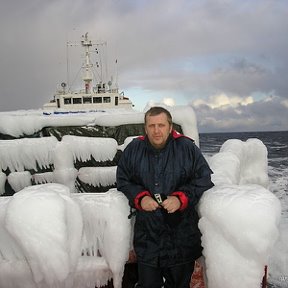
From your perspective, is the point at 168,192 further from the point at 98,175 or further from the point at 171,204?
the point at 98,175

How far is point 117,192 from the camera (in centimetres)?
304

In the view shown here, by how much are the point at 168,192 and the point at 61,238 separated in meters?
0.83

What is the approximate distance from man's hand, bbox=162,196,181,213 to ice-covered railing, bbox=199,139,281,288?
0.26m

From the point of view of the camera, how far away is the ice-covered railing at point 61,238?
2592 mm

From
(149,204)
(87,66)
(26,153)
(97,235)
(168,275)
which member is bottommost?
(168,275)

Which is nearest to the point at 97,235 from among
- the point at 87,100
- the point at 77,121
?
the point at 77,121

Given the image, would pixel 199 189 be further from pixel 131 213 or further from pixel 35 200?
pixel 35 200

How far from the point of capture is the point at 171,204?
2631 millimetres

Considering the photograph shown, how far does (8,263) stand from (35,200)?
633mm

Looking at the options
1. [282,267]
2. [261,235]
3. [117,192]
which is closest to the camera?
[261,235]

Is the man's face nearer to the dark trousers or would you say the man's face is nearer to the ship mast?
the dark trousers

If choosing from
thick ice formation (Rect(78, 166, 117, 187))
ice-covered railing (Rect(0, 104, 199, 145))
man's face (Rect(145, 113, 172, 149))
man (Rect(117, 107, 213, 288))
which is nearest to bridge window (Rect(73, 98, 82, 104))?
ice-covered railing (Rect(0, 104, 199, 145))

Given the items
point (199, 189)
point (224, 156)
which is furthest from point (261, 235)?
point (224, 156)

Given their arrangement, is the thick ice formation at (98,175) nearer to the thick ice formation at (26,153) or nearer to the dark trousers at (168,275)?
the thick ice formation at (26,153)
